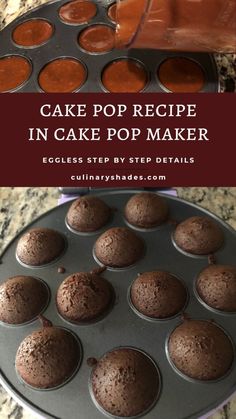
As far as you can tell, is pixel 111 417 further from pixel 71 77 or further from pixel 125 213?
pixel 71 77

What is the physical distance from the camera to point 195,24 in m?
0.63

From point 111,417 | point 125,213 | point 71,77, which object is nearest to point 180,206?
point 125,213

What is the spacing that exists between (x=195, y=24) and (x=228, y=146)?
180mm

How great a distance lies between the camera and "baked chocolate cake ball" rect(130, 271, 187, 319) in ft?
2.76

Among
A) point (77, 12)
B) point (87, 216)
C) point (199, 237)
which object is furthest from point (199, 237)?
point (77, 12)

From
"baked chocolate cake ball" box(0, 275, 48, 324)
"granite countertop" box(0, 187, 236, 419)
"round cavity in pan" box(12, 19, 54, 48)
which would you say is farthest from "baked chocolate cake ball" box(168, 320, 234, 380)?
"round cavity in pan" box(12, 19, 54, 48)

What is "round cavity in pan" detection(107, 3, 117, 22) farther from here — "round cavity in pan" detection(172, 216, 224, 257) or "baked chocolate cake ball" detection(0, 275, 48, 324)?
"baked chocolate cake ball" detection(0, 275, 48, 324)

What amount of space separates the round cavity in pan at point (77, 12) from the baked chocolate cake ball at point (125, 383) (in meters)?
0.72

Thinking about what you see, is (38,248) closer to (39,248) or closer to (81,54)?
(39,248)

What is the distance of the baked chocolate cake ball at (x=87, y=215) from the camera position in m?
0.99

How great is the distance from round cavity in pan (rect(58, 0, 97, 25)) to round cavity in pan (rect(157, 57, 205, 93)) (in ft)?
0.83

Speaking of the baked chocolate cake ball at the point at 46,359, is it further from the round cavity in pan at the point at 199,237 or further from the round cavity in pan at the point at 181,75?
the round cavity in pan at the point at 181,75

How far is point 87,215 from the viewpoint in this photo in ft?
3.25

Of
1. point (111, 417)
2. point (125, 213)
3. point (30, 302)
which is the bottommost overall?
point (111, 417)
